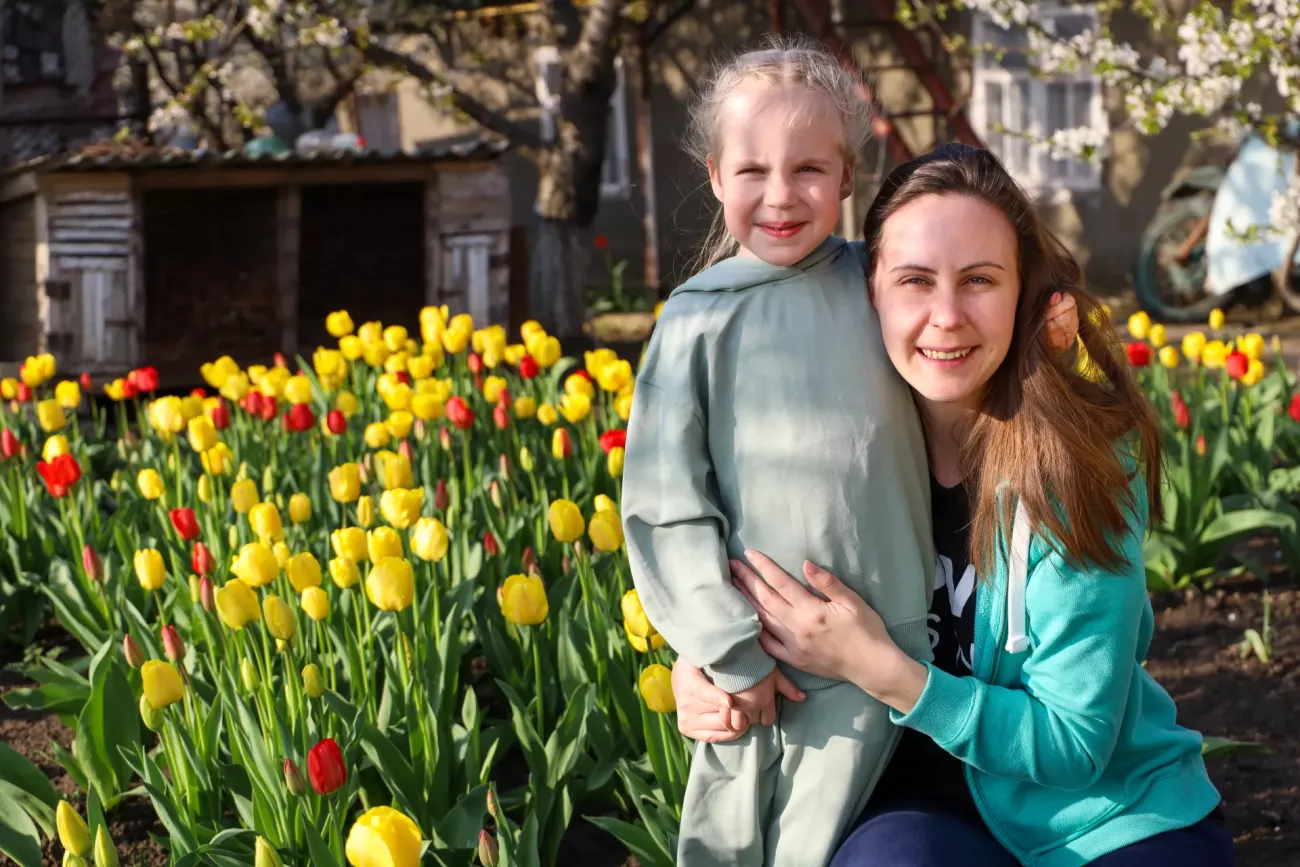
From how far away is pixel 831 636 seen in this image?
6.09 ft

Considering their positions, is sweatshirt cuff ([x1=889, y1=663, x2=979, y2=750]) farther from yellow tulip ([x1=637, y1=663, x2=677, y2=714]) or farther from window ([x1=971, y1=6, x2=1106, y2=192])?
window ([x1=971, y1=6, x2=1106, y2=192])

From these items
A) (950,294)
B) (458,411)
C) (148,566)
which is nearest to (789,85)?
(950,294)

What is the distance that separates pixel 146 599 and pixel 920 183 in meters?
2.22

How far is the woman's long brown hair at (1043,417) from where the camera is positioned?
6.07 ft

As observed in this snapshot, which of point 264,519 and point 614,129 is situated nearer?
point 264,519

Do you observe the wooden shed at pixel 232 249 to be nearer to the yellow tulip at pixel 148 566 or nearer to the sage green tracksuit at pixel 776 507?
the yellow tulip at pixel 148 566

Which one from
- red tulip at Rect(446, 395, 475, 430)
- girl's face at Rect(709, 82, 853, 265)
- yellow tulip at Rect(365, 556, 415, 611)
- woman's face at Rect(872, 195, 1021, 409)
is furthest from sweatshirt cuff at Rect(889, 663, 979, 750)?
red tulip at Rect(446, 395, 475, 430)

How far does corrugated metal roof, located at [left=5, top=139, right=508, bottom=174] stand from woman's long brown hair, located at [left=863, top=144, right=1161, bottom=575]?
214 inches

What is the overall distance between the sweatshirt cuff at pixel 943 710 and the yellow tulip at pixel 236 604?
1.08 m

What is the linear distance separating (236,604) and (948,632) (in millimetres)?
1092

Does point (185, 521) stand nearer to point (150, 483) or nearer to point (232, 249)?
point (150, 483)

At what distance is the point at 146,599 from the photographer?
137 inches

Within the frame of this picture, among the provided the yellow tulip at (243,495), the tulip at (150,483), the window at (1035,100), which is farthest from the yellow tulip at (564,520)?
the window at (1035,100)

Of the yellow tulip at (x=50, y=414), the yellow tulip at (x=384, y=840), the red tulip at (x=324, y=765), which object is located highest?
the yellow tulip at (x=50, y=414)
